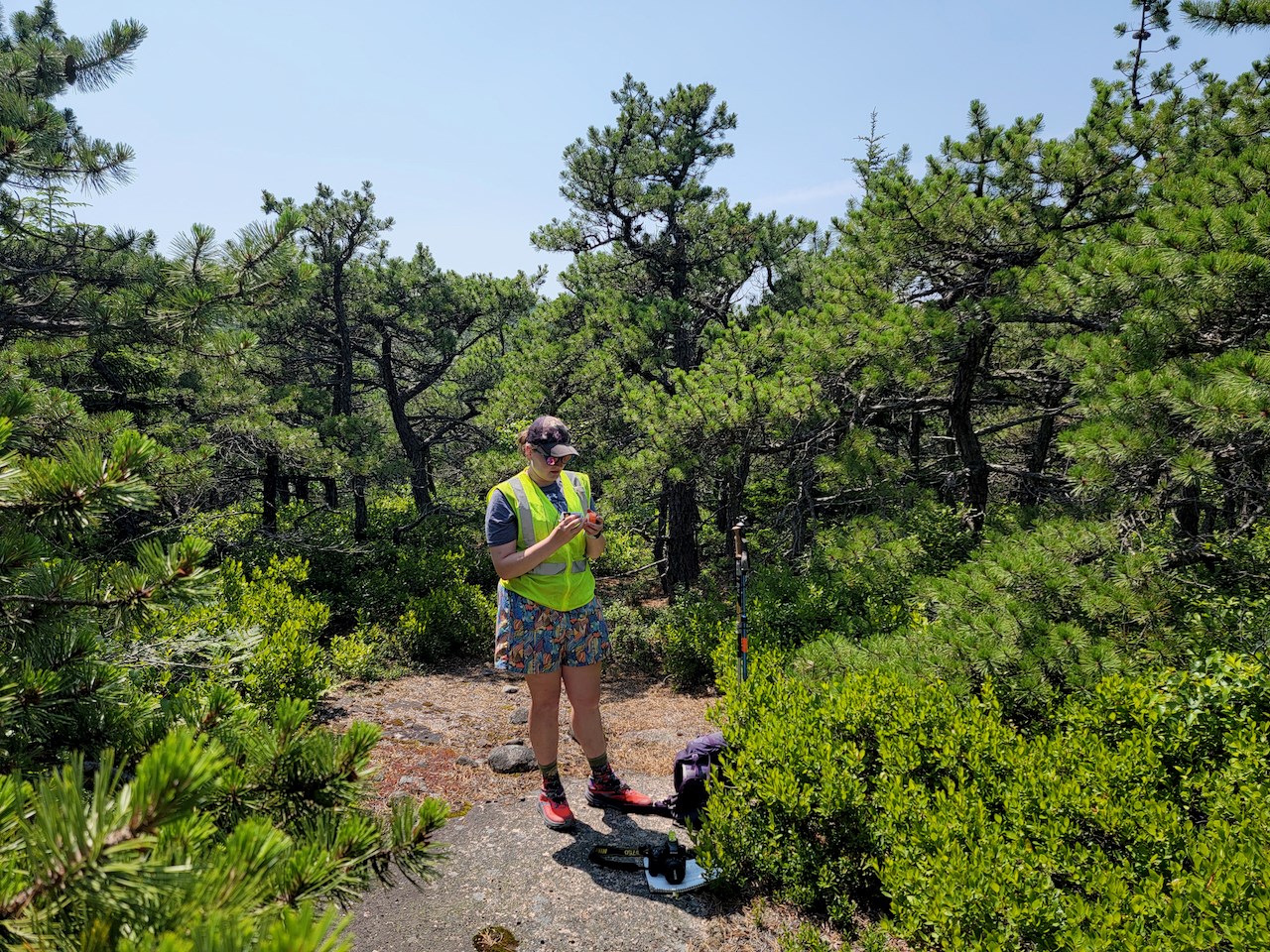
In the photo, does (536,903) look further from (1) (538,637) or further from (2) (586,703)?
(1) (538,637)

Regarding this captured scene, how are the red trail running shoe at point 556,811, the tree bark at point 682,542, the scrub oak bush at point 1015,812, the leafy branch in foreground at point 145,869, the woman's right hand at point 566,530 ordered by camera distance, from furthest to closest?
the tree bark at point 682,542
the red trail running shoe at point 556,811
the woman's right hand at point 566,530
the scrub oak bush at point 1015,812
the leafy branch in foreground at point 145,869

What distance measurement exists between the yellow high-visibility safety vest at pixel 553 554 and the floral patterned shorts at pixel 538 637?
0.06m

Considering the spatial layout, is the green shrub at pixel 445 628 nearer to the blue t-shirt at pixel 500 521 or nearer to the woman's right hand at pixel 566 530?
the blue t-shirt at pixel 500 521

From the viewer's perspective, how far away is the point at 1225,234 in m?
3.59

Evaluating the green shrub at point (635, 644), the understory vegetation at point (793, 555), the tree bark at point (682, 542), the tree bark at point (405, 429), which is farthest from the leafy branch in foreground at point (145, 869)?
the tree bark at point (405, 429)

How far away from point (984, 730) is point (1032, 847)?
2.49 ft

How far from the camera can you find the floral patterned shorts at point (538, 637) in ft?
11.5

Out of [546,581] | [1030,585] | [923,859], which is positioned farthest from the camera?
[1030,585]

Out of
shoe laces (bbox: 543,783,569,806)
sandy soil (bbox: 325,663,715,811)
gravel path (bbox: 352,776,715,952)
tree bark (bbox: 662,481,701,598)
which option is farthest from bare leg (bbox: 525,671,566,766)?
tree bark (bbox: 662,481,701,598)

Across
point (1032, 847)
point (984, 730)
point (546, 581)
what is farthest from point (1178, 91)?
point (546, 581)

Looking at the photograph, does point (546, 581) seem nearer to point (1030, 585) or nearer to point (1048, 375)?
point (1030, 585)

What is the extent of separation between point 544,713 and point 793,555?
4670 millimetres

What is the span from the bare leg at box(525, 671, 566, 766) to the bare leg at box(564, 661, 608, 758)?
0.20 feet

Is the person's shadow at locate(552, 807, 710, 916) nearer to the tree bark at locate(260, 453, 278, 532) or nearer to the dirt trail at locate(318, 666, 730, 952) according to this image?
the dirt trail at locate(318, 666, 730, 952)
